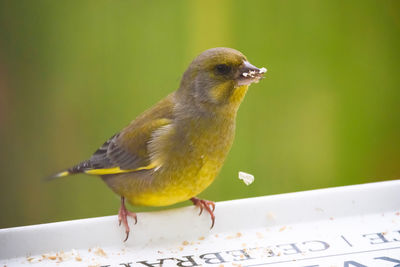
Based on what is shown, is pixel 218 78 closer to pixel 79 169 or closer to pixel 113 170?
pixel 113 170

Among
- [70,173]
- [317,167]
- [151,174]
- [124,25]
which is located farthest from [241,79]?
[317,167]

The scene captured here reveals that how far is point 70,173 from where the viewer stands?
10.1ft

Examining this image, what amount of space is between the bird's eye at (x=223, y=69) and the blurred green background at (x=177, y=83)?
105cm

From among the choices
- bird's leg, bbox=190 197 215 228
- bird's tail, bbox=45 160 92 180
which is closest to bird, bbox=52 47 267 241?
bird's leg, bbox=190 197 215 228

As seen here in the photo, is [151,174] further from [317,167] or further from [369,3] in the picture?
[369,3]

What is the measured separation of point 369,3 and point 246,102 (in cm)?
92

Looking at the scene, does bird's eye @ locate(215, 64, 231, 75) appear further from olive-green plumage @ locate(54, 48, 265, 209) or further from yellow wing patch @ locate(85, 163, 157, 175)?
A: yellow wing patch @ locate(85, 163, 157, 175)

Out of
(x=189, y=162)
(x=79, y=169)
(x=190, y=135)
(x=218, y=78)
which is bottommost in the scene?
(x=79, y=169)

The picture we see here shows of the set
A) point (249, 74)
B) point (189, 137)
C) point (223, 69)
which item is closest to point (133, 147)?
point (189, 137)

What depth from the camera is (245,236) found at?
8.91ft

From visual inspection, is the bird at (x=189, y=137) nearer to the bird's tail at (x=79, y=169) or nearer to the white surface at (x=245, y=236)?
the white surface at (x=245, y=236)

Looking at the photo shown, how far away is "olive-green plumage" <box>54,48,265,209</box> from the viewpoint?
8.79ft

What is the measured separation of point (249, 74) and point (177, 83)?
1359 millimetres

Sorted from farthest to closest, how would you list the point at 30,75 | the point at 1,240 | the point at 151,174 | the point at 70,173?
the point at 30,75 → the point at 70,173 → the point at 151,174 → the point at 1,240
